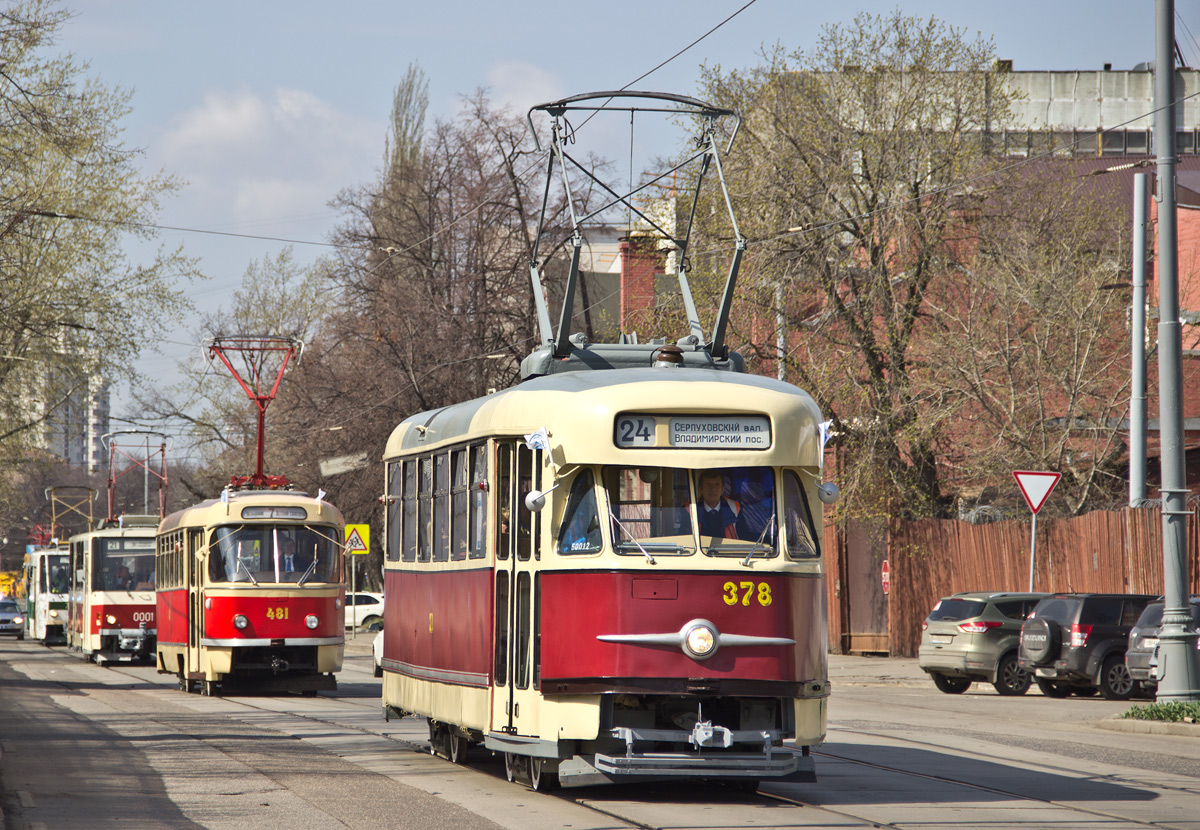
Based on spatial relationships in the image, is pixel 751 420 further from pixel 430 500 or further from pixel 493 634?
pixel 430 500

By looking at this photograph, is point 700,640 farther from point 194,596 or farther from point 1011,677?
point 194,596

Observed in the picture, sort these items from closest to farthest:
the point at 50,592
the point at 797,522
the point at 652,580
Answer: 1. the point at 652,580
2. the point at 797,522
3. the point at 50,592

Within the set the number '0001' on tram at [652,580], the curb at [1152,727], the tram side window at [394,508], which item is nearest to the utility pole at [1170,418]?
the curb at [1152,727]

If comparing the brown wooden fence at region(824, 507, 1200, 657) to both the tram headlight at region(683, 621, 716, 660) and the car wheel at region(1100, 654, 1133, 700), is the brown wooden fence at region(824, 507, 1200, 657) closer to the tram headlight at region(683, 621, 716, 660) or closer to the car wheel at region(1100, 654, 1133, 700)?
the car wheel at region(1100, 654, 1133, 700)

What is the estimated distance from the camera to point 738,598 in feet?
34.5

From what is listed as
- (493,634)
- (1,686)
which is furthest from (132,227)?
(493,634)

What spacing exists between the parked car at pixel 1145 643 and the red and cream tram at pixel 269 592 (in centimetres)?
1045

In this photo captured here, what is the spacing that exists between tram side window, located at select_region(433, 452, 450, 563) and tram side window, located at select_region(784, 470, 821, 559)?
3125mm

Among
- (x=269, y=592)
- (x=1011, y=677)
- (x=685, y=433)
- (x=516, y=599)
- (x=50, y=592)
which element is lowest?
(x=1011, y=677)

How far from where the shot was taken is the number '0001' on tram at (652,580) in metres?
10.4

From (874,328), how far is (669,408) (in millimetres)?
19661

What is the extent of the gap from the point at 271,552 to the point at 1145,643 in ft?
38.2

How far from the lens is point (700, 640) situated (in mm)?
10328

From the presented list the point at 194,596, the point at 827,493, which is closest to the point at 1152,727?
the point at 827,493
